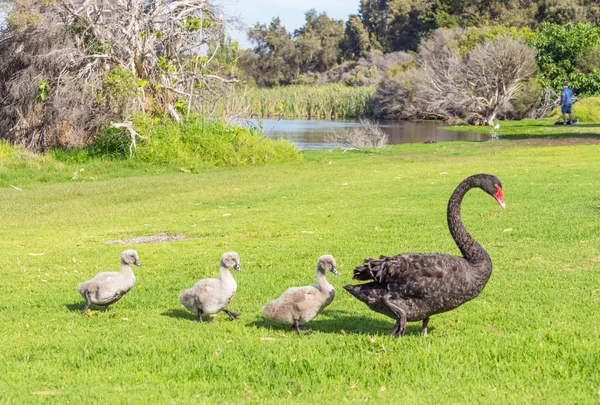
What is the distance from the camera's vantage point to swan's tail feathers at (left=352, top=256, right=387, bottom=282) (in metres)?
7.25

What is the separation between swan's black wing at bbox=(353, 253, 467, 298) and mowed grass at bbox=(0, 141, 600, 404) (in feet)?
1.59

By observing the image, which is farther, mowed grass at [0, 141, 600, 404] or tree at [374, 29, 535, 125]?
tree at [374, 29, 535, 125]

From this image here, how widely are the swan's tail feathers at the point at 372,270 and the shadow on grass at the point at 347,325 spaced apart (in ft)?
2.15

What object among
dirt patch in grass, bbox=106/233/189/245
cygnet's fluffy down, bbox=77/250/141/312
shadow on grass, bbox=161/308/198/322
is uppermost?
cygnet's fluffy down, bbox=77/250/141/312

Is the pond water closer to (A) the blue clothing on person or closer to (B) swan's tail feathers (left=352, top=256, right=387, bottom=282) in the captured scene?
(A) the blue clothing on person

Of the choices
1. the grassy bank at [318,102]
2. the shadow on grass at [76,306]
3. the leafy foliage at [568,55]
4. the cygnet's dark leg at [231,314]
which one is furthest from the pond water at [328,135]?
the cygnet's dark leg at [231,314]

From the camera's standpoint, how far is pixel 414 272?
7.18 metres

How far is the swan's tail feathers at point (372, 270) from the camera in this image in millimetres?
7250

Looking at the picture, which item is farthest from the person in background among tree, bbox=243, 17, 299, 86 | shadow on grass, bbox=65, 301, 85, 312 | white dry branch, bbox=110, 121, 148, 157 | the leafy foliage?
tree, bbox=243, 17, 299, 86

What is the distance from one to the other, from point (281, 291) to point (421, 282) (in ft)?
9.42

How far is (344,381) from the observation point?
6316 millimetres

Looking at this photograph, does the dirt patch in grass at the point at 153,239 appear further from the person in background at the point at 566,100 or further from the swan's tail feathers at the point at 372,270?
the person in background at the point at 566,100

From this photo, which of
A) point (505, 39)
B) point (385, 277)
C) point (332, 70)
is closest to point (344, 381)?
point (385, 277)

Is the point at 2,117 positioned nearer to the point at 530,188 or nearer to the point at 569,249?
Answer: the point at 530,188
